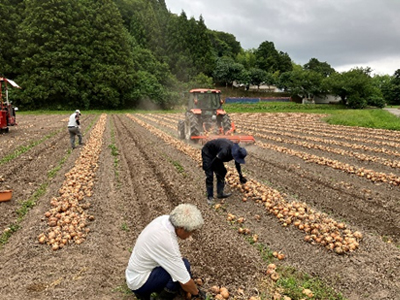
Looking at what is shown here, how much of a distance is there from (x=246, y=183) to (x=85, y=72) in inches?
1406

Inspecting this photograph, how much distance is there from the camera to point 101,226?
504cm

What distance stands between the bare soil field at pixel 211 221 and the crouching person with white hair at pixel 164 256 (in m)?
0.63

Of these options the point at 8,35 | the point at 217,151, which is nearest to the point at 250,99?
the point at 8,35

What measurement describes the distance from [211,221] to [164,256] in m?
2.51

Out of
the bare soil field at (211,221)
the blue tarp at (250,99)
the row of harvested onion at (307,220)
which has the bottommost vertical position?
the bare soil field at (211,221)

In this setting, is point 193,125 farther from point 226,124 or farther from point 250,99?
point 250,99

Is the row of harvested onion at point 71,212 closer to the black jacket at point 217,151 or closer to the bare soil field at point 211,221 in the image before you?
the bare soil field at point 211,221

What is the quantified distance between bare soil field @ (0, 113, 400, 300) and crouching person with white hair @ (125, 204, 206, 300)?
630 millimetres

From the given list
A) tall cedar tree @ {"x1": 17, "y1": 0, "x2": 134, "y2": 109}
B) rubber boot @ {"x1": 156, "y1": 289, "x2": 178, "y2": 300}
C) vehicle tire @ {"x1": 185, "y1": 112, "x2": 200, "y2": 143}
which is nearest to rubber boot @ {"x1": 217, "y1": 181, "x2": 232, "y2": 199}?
Answer: rubber boot @ {"x1": 156, "y1": 289, "x2": 178, "y2": 300}

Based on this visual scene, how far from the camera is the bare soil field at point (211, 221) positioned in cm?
363

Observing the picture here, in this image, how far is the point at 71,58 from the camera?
36.6 m

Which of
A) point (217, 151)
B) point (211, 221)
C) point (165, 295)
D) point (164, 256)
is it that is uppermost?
point (217, 151)

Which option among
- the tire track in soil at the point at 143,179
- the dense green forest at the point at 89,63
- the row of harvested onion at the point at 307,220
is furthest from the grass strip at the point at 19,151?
the dense green forest at the point at 89,63

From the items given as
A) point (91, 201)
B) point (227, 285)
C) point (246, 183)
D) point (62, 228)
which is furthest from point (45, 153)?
point (227, 285)
